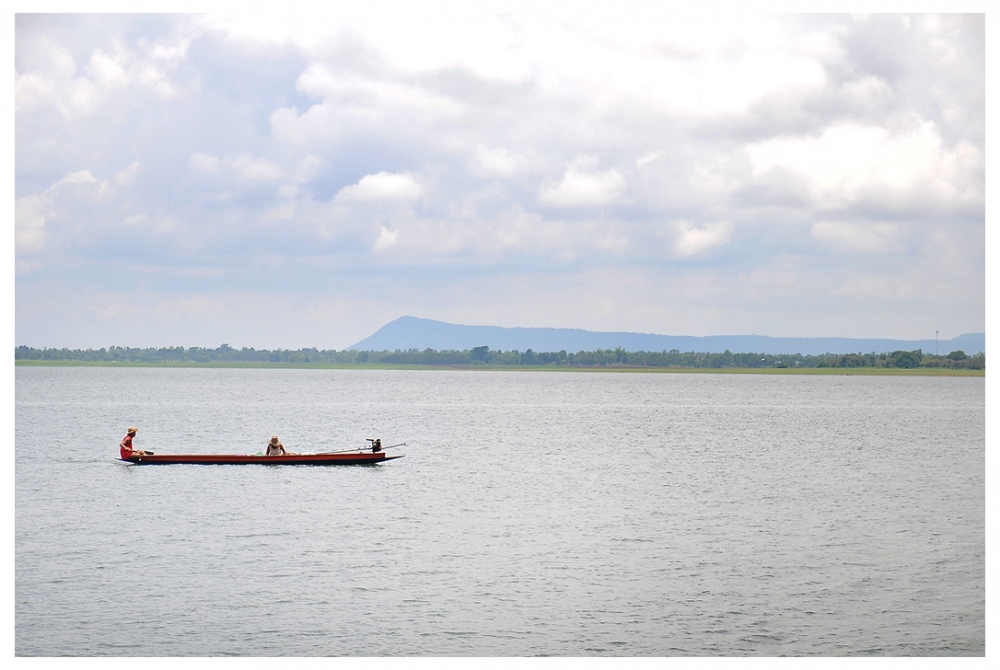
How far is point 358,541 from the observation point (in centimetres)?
3100

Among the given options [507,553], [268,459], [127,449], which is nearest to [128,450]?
[127,449]

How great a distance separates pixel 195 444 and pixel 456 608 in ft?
155

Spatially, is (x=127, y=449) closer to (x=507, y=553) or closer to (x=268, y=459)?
(x=268, y=459)

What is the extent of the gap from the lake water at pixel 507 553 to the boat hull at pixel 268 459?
806mm

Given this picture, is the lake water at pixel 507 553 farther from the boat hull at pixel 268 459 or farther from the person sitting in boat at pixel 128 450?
the person sitting in boat at pixel 128 450

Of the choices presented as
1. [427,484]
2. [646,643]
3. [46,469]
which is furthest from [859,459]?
[46,469]

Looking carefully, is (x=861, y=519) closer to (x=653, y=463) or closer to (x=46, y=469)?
(x=653, y=463)

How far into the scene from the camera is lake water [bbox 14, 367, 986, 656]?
21.2 m

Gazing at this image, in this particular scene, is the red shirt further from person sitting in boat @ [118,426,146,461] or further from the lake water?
the lake water

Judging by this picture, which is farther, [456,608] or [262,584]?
[262,584]

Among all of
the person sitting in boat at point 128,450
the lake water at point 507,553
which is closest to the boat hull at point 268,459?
the person sitting in boat at point 128,450

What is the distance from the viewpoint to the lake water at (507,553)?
69.4ft

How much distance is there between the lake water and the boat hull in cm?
81

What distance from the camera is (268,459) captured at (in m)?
49.6
